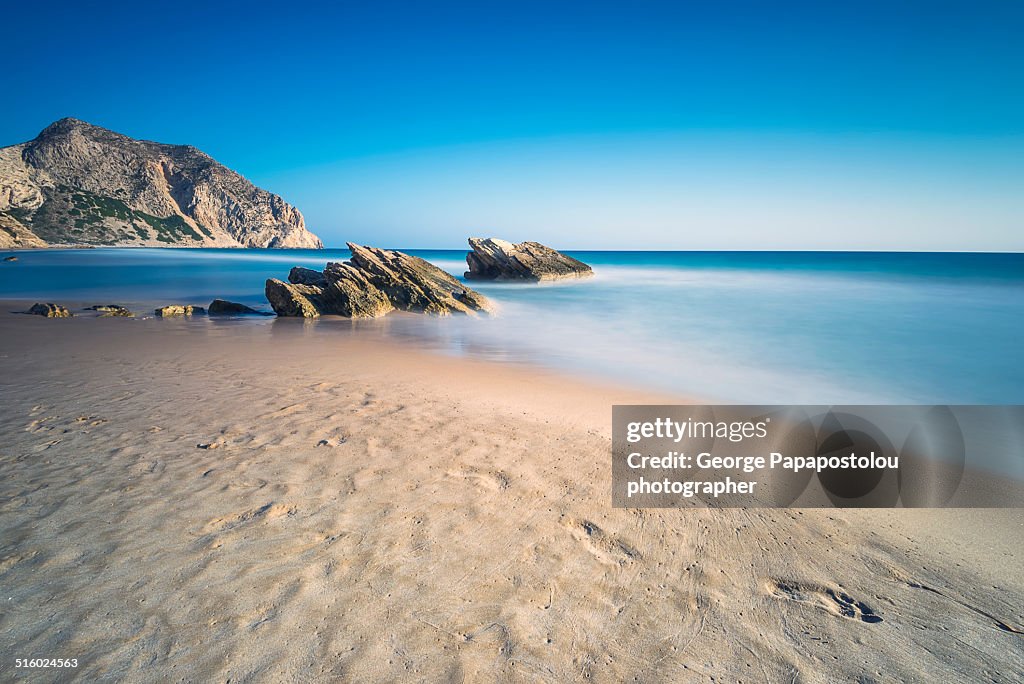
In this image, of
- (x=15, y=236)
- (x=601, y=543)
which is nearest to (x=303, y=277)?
(x=601, y=543)

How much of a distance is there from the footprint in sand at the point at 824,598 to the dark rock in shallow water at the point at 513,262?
37.2 metres

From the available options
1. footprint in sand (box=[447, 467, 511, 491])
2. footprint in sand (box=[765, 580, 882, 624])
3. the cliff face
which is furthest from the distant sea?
the cliff face

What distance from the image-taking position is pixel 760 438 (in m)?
6.42

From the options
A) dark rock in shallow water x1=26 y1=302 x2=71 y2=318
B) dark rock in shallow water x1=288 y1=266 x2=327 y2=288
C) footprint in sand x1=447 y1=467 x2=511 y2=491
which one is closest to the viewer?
footprint in sand x1=447 y1=467 x2=511 y2=491

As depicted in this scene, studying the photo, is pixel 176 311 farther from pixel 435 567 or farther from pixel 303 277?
pixel 435 567

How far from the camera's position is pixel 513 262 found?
40.3m

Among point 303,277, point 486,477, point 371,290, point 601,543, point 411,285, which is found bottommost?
point 601,543

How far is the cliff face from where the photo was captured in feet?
336

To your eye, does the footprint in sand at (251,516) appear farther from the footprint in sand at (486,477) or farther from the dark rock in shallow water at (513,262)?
the dark rock in shallow water at (513,262)

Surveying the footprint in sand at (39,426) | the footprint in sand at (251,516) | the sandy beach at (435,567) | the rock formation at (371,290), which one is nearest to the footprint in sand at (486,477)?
the sandy beach at (435,567)

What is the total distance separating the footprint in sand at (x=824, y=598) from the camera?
3.12 meters

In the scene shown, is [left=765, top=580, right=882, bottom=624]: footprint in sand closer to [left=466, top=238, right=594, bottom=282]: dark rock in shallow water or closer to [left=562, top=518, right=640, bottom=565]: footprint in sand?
[left=562, top=518, right=640, bottom=565]: footprint in sand

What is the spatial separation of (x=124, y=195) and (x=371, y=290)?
144992 mm

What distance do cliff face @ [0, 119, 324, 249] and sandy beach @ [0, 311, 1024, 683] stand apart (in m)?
119
